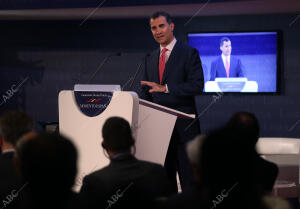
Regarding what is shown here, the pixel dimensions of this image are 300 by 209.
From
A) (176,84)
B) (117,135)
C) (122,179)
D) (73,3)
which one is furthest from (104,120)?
(73,3)

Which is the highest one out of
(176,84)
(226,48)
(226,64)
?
(226,48)

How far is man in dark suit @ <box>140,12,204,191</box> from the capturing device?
3440 millimetres

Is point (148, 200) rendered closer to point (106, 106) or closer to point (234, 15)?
point (106, 106)

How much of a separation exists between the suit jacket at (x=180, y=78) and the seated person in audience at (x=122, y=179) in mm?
1414

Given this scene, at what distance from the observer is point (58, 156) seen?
129 cm

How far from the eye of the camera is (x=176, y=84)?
352cm

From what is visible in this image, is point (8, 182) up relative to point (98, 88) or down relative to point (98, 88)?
down

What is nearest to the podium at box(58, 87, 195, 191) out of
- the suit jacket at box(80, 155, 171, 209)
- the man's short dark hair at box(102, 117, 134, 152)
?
the man's short dark hair at box(102, 117, 134, 152)

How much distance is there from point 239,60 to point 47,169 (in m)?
5.71

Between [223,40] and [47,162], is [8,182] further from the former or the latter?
[223,40]

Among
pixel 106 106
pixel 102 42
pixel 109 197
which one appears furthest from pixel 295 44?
pixel 109 197

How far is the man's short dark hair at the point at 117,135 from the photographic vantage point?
6.66 feet

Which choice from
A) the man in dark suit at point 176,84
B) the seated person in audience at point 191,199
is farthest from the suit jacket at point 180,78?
the seated person in audience at point 191,199

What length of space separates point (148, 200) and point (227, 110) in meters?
5.16
